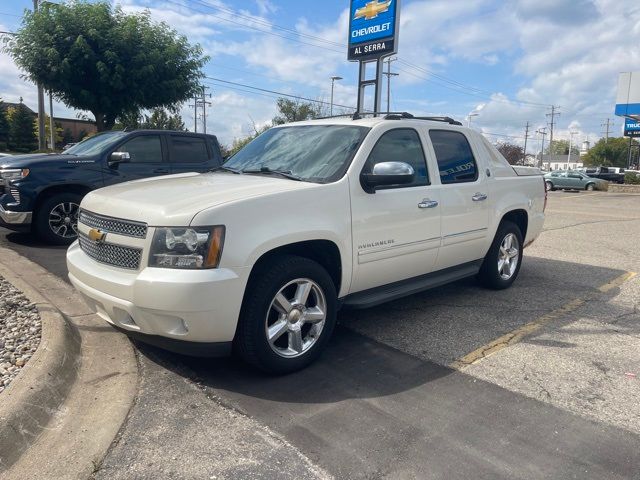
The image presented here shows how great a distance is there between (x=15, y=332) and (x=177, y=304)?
1.71 m

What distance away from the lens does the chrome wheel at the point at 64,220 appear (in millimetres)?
7477

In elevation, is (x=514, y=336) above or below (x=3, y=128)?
below

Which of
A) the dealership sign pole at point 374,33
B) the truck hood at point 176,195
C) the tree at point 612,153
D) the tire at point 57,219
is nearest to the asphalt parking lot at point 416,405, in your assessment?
the truck hood at point 176,195

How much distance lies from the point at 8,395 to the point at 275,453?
1.60 metres

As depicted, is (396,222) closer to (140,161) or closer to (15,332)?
(15,332)

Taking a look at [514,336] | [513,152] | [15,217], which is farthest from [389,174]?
[513,152]

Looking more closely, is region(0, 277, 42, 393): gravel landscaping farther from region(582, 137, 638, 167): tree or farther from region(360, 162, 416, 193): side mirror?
region(582, 137, 638, 167): tree

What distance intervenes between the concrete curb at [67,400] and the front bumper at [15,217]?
3.26 meters

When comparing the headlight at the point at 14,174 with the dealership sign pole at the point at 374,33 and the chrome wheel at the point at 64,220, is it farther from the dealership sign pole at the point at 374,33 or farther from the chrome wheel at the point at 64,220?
the dealership sign pole at the point at 374,33

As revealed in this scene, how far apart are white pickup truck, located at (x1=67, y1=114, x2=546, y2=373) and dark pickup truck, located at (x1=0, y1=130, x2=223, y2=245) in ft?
12.2

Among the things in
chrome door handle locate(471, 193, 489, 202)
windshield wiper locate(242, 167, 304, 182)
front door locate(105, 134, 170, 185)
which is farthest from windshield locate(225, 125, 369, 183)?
front door locate(105, 134, 170, 185)

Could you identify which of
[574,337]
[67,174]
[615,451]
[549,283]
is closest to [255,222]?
[615,451]

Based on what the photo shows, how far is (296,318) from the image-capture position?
12.0 feet

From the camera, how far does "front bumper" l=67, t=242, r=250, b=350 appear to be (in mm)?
3068
